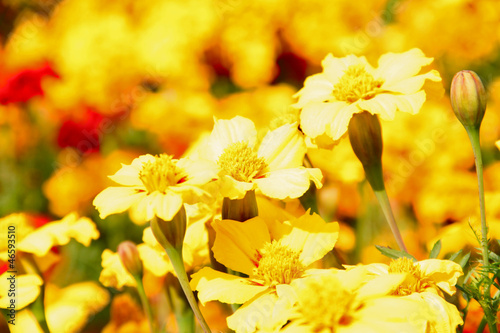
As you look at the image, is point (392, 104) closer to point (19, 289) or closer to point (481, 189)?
point (481, 189)

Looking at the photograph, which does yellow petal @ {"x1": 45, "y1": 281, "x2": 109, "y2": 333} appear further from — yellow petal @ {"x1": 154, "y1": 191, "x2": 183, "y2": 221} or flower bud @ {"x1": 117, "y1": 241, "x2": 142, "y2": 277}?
yellow petal @ {"x1": 154, "y1": 191, "x2": 183, "y2": 221}

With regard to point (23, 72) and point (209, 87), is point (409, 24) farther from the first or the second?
point (23, 72)

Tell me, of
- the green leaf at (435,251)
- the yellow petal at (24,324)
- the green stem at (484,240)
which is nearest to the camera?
the green stem at (484,240)

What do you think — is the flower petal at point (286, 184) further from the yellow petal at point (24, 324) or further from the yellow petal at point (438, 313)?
the yellow petal at point (24, 324)

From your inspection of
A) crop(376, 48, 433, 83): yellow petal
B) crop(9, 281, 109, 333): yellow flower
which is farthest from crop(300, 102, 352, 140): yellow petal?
crop(9, 281, 109, 333): yellow flower

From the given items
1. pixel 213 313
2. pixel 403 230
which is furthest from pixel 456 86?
pixel 403 230

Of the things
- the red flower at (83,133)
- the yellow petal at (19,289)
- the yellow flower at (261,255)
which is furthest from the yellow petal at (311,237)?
the red flower at (83,133)

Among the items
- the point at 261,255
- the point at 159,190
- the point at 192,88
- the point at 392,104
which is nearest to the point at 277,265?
the point at 261,255

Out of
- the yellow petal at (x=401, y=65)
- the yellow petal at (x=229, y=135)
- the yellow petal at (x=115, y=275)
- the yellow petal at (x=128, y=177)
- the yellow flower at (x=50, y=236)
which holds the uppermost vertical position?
the yellow petal at (x=401, y=65)
